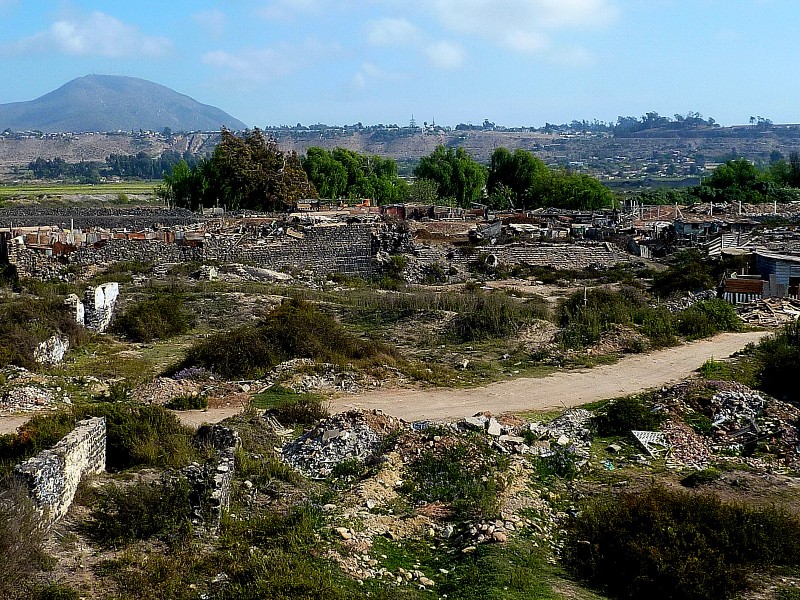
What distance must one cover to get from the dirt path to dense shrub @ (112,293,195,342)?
22.2 feet

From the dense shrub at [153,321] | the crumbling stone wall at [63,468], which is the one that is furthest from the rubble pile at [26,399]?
the dense shrub at [153,321]

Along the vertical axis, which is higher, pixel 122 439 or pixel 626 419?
pixel 122 439

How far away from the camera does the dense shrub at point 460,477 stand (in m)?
9.88

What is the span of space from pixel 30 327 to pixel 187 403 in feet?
17.2

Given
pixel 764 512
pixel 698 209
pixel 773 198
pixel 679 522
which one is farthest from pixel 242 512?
pixel 773 198

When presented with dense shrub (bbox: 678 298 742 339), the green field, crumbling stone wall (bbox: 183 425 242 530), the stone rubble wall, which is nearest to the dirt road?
dense shrub (bbox: 678 298 742 339)

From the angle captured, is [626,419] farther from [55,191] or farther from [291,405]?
[55,191]

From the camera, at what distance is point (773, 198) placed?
176 ft

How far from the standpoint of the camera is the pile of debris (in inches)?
858

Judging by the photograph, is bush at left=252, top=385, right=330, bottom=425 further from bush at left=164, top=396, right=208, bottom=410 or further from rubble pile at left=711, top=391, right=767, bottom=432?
rubble pile at left=711, top=391, right=767, bottom=432

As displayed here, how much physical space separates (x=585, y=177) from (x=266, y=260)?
34.5 m

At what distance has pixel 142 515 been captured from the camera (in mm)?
9008

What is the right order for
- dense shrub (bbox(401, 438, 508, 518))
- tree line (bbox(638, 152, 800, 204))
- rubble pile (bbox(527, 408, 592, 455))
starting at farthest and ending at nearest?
tree line (bbox(638, 152, 800, 204)), rubble pile (bbox(527, 408, 592, 455)), dense shrub (bbox(401, 438, 508, 518))

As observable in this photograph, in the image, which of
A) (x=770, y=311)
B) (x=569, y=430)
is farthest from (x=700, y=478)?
(x=770, y=311)
